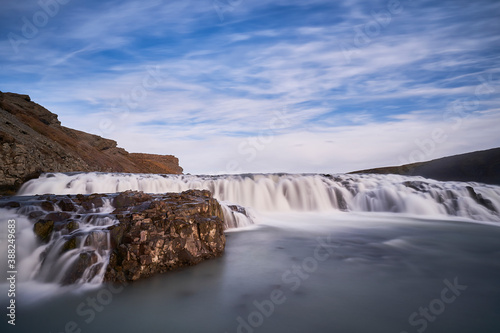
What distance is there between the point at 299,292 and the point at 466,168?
24.6 metres

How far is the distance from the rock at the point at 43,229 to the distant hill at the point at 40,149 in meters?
7.80

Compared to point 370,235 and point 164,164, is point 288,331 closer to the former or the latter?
point 370,235

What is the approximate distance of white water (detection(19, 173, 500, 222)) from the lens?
1198 cm

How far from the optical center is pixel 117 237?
4605 mm

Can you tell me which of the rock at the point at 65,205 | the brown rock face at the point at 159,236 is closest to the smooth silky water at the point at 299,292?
the brown rock face at the point at 159,236

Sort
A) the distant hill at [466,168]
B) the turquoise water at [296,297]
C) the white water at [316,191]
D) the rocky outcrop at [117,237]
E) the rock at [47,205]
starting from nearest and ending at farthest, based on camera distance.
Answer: the turquoise water at [296,297]
the rocky outcrop at [117,237]
the rock at [47,205]
the white water at [316,191]
the distant hill at [466,168]

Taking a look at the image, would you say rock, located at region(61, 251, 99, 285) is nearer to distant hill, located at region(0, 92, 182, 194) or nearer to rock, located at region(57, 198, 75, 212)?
rock, located at region(57, 198, 75, 212)

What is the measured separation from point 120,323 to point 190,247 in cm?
194

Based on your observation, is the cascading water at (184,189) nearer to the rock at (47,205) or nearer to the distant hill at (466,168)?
the rock at (47,205)

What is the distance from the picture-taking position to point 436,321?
3.26 meters

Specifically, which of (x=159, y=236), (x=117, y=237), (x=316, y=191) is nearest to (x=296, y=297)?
(x=159, y=236)

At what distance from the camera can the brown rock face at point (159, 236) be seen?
4395 mm

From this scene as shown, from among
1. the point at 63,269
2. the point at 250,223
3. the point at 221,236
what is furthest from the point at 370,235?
the point at 63,269

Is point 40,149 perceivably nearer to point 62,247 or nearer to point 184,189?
point 184,189
